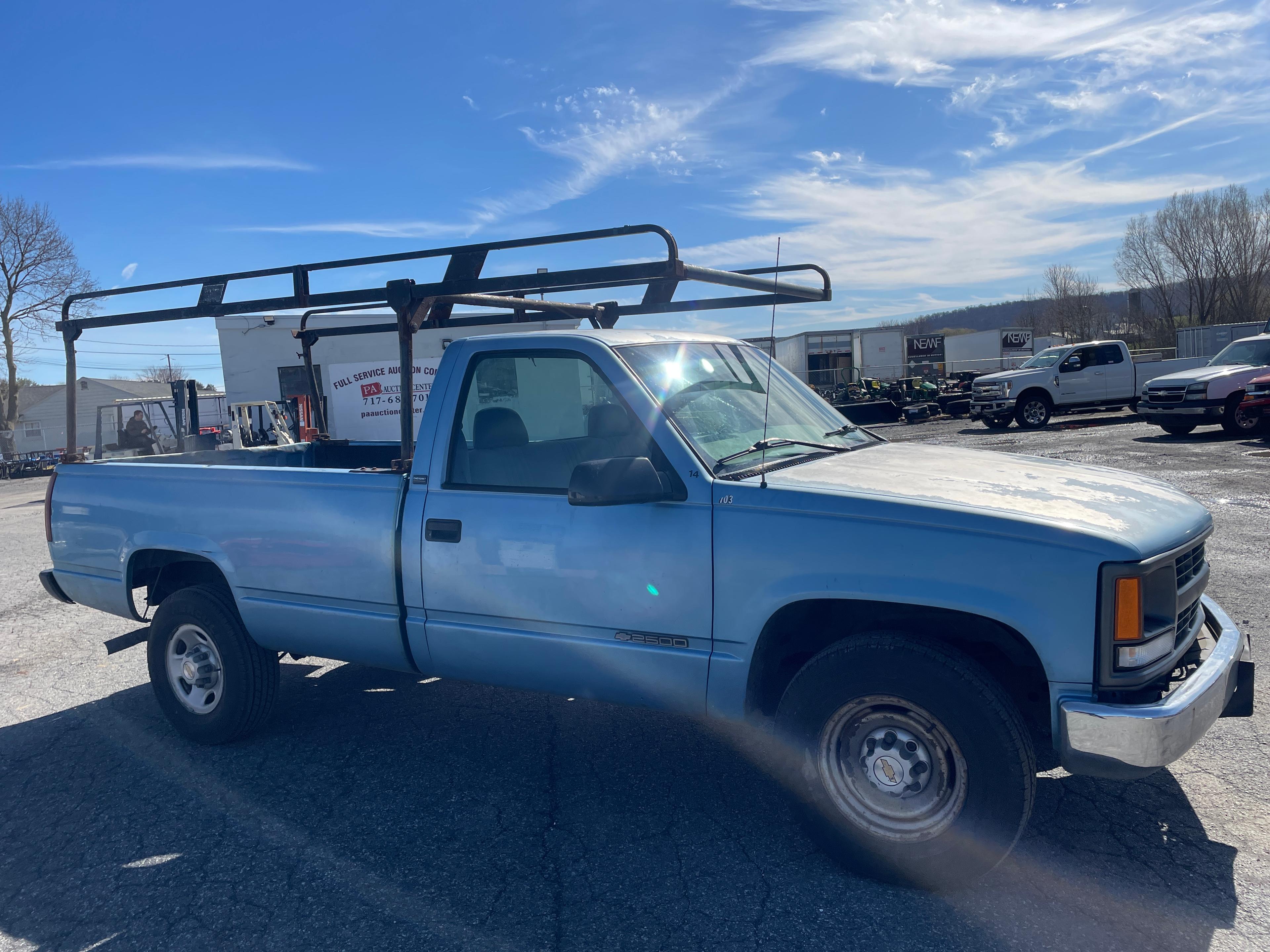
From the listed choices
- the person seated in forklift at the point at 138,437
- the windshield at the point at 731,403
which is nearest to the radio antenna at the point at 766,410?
the windshield at the point at 731,403

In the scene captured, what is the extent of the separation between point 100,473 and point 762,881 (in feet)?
13.2

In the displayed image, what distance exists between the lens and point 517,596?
11.5 feet

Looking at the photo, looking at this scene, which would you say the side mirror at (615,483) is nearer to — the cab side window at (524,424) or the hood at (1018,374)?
the cab side window at (524,424)

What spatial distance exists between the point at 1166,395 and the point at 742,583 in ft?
56.6

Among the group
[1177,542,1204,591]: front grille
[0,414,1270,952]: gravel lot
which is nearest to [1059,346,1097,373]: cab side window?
[0,414,1270,952]: gravel lot

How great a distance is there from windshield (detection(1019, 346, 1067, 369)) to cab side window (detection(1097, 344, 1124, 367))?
0.82m

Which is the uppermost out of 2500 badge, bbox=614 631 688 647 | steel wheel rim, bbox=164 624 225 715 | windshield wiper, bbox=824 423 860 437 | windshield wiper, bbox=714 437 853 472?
windshield wiper, bbox=824 423 860 437

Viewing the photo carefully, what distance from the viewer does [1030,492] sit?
10.2 ft

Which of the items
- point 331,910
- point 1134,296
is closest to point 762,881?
point 331,910

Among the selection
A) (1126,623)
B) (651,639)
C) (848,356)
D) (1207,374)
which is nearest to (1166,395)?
(1207,374)

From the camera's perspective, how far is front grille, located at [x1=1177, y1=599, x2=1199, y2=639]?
2994 millimetres

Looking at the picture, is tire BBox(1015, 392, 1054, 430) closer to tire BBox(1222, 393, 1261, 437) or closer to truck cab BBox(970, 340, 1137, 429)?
truck cab BBox(970, 340, 1137, 429)

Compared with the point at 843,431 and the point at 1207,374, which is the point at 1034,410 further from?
the point at 843,431

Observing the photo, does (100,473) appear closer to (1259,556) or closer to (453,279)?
(453,279)
